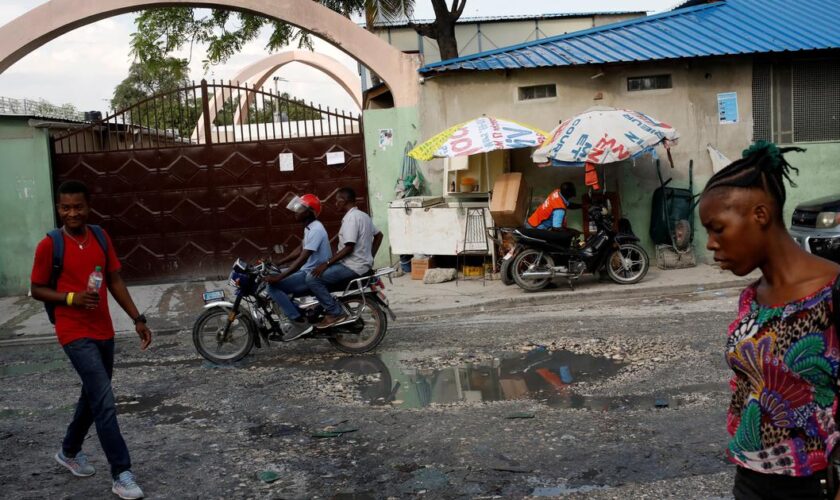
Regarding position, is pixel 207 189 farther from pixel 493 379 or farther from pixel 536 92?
pixel 493 379

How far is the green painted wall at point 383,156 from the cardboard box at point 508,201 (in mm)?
2037

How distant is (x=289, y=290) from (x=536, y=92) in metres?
6.85

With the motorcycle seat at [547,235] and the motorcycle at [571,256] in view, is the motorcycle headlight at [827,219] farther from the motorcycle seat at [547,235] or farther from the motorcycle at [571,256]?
the motorcycle seat at [547,235]

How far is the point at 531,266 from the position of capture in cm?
1170

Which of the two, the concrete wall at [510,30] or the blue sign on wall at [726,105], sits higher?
the concrete wall at [510,30]

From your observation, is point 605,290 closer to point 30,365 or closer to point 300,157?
point 300,157

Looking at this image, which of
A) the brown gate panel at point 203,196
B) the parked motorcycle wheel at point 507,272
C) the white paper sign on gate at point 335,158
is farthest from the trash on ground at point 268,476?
the white paper sign on gate at point 335,158

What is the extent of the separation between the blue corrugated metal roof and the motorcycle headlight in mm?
3565

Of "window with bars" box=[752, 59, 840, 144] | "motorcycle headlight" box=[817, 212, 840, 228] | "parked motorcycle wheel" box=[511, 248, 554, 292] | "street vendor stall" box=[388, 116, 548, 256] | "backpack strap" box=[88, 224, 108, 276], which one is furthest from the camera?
"window with bars" box=[752, 59, 840, 144]

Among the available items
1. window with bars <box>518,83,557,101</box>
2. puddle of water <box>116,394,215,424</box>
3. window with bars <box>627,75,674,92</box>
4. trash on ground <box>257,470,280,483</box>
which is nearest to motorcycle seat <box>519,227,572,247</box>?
window with bars <box>518,83,557,101</box>

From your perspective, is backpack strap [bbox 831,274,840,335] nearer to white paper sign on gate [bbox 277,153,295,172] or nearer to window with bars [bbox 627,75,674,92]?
window with bars [bbox 627,75,674,92]

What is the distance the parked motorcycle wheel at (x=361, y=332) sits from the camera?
339 inches

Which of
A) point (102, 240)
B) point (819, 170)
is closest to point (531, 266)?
point (819, 170)

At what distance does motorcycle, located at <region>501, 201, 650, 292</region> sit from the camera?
11.7 m
